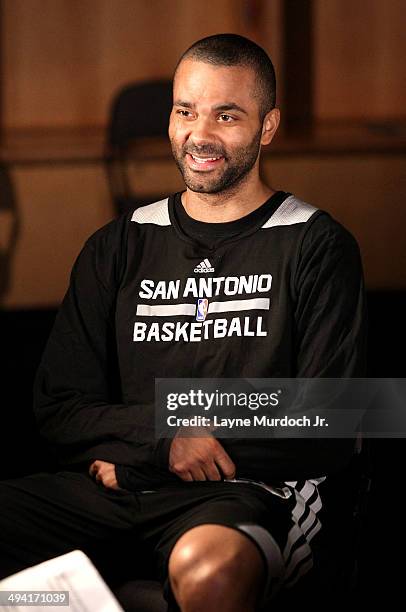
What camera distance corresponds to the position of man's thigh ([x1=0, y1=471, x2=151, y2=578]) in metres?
1.61

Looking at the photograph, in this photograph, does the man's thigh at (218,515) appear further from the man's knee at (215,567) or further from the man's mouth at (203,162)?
the man's mouth at (203,162)

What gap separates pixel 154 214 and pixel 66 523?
0.58 meters

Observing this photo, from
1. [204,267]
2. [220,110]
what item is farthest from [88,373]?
[220,110]

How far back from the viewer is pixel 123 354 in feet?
5.86

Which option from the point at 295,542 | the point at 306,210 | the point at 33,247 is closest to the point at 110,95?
the point at 33,247

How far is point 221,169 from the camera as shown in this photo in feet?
5.72

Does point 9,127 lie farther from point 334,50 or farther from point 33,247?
point 334,50

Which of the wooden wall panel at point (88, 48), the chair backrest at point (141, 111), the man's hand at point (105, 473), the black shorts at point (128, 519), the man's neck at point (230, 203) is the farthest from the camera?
the wooden wall panel at point (88, 48)

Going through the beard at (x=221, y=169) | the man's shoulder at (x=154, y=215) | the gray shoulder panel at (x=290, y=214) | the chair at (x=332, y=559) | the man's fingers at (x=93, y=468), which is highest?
the beard at (x=221, y=169)

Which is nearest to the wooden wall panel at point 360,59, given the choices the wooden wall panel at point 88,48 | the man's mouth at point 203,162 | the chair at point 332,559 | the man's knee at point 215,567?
the wooden wall panel at point 88,48

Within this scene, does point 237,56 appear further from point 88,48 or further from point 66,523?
point 88,48

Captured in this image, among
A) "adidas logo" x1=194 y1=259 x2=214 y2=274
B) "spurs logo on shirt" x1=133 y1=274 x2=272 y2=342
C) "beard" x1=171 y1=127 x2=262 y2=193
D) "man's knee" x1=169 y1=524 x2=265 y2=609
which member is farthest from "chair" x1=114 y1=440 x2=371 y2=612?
"beard" x1=171 y1=127 x2=262 y2=193

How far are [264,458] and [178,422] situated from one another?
16 centimetres

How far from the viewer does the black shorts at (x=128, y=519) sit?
1.53m
